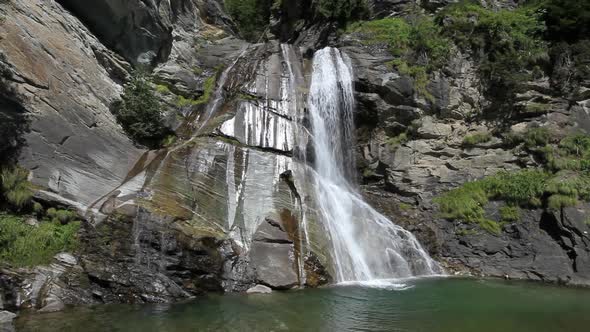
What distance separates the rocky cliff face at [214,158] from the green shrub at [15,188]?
486mm

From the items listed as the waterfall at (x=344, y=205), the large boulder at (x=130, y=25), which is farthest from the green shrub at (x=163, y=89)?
the waterfall at (x=344, y=205)

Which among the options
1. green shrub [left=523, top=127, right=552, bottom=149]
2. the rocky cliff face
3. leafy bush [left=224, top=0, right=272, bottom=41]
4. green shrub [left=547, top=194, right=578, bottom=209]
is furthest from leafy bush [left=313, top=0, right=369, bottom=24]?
green shrub [left=547, top=194, right=578, bottom=209]

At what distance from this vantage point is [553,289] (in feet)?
43.7

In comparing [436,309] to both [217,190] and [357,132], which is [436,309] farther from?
[357,132]

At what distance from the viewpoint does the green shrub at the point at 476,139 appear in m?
19.8

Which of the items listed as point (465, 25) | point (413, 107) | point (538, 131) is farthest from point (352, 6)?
point (538, 131)

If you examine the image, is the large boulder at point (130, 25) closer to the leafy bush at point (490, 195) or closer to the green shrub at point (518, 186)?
the leafy bush at point (490, 195)

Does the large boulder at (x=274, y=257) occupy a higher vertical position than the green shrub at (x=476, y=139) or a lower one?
lower

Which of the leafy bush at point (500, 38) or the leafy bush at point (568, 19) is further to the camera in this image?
the leafy bush at point (500, 38)

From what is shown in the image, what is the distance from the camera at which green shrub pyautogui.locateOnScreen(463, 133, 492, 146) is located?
1983cm

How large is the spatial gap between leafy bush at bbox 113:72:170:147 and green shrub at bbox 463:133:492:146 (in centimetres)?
1366

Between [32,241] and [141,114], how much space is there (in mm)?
7345

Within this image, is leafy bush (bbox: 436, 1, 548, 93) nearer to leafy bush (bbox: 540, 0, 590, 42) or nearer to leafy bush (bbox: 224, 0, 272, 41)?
leafy bush (bbox: 540, 0, 590, 42)

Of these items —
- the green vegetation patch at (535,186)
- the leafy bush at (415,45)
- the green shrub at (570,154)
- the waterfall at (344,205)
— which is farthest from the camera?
the leafy bush at (415,45)
